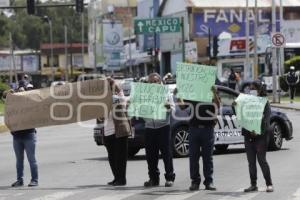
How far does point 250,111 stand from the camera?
12.6 meters

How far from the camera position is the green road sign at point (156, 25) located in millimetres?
62938

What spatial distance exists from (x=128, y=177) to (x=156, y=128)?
1826 millimetres

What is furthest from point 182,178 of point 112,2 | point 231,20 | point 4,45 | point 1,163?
point 4,45

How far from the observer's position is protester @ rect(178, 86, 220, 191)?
42.2 ft

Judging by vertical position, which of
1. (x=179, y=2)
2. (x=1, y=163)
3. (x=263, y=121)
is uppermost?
(x=179, y=2)

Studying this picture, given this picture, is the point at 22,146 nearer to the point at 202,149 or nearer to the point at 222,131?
the point at 202,149

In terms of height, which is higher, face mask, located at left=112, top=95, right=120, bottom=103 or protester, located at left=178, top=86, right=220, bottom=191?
face mask, located at left=112, top=95, right=120, bottom=103

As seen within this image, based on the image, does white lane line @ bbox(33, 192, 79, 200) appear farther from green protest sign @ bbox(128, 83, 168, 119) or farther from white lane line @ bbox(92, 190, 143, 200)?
green protest sign @ bbox(128, 83, 168, 119)

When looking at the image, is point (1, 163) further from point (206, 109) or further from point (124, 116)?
point (206, 109)

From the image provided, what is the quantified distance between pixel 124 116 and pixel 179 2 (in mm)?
68624

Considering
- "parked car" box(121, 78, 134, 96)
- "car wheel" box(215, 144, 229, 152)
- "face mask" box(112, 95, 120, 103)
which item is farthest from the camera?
"parked car" box(121, 78, 134, 96)

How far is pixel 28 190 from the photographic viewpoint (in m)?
13.5

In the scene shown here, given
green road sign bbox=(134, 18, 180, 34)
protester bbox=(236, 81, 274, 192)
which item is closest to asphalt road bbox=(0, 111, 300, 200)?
protester bbox=(236, 81, 274, 192)

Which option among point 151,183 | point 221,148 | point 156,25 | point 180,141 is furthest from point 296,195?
point 156,25
